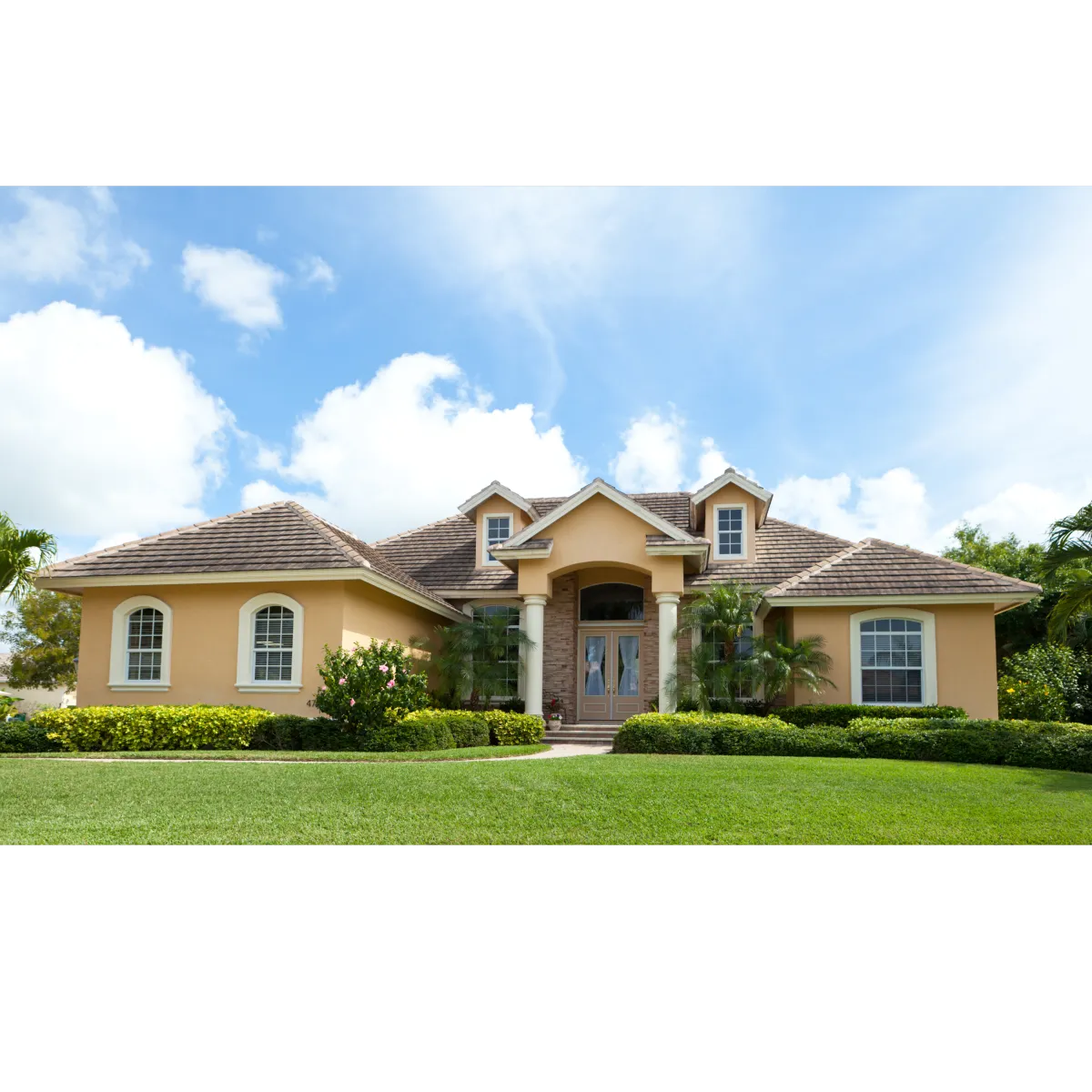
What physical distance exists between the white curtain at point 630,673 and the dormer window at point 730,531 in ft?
9.39

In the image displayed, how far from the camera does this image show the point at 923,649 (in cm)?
1727

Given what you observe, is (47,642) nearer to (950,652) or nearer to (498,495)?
(498,495)

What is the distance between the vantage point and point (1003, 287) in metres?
10.1

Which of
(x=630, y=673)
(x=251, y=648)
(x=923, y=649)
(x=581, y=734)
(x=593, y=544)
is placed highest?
(x=593, y=544)

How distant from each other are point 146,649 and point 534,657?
24.6 feet

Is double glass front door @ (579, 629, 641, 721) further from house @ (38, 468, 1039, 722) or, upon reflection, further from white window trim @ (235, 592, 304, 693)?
white window trim @ (235, 592, 304, 693)

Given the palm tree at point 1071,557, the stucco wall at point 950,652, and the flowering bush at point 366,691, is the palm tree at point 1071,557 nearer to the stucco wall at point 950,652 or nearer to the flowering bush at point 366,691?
the stucco wall at point 950,652

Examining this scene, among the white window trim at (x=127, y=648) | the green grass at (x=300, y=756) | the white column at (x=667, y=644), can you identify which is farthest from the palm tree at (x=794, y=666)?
the white window trim at (x=127, y=648)

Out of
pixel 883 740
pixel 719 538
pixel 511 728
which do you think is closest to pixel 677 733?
pixel 883 740
